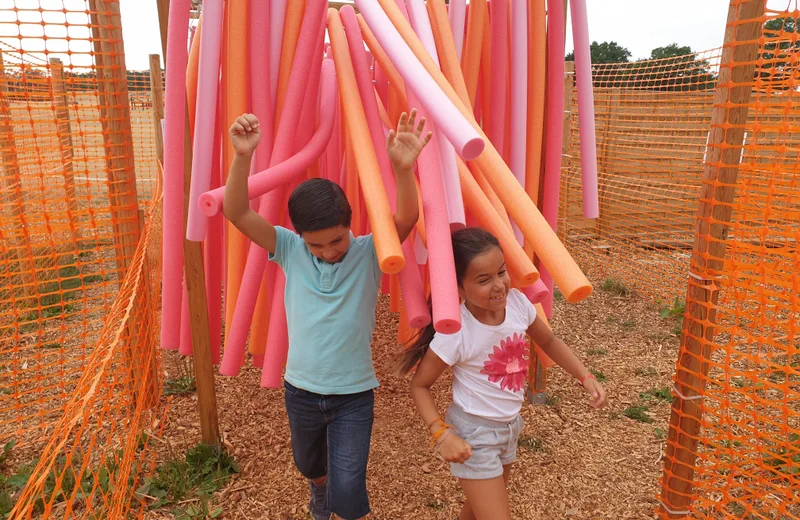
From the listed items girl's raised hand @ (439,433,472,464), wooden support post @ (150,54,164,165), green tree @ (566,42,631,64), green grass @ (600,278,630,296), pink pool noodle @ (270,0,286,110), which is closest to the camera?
girl's raised hand @ (439,433,472,464)

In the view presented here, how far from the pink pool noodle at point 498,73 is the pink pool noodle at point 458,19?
175 mm

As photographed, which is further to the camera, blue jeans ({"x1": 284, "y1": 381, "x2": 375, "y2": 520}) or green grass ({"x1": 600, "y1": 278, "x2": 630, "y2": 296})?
green grass ({"x1": 600, "y1": 278, "x2": 630, "y2": 296})

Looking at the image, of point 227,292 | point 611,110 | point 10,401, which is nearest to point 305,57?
point 227,292

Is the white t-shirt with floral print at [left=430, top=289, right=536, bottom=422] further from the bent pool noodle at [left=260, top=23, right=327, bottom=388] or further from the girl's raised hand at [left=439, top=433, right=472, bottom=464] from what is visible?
the bent pool noodle at [left=260, top=23, right=327, bottom=388]

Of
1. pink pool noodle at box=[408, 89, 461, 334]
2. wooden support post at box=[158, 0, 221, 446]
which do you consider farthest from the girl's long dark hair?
wooden support post at box=[158, 0, 221, 446]

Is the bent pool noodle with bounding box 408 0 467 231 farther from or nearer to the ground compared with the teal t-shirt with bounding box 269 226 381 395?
farther from the ground

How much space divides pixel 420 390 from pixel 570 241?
6.83 meters

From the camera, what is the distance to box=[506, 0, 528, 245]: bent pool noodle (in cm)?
249

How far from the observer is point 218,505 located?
2.95m

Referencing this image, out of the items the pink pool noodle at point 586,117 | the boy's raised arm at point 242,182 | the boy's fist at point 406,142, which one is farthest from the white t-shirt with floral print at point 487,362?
the pink pool noodle at point 586,117

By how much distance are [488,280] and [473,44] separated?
119 cm

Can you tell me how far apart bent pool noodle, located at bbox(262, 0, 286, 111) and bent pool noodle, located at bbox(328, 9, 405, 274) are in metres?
0.24

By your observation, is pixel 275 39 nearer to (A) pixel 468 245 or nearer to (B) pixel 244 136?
(B) pixel 244 136

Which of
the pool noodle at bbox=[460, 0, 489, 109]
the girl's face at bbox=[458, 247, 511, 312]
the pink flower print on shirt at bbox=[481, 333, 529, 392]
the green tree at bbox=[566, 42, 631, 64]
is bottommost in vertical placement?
the pink flower print on shirt at bbox=[481, 333, 529, 392]
